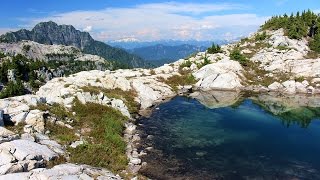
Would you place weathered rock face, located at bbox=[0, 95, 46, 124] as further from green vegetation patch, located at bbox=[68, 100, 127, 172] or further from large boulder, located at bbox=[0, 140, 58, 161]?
large boulder, located at bbox=[0, 140, 58, 161]

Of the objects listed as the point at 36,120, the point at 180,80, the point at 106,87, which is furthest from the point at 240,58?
the point at 36,120

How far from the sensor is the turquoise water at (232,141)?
153 ft

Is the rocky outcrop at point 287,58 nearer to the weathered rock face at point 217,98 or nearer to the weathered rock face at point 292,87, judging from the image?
the weathered rock face at point 292,87

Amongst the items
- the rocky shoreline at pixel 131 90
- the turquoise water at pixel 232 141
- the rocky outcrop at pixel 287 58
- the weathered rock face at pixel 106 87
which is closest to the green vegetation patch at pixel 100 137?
the rocky shoreline at pixel 131 90

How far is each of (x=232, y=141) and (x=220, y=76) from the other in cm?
4833

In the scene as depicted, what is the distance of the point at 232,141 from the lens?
59688 millimetres

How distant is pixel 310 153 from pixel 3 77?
142541mm

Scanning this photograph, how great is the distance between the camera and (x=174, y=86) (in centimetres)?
10325

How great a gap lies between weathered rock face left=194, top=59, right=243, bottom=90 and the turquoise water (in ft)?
51.8

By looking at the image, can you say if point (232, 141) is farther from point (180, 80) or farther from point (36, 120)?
point (180, 80)

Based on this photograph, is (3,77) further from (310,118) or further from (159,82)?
(310,118)

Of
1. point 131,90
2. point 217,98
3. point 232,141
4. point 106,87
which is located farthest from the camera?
point 217,98

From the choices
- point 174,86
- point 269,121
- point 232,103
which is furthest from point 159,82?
point 269,121

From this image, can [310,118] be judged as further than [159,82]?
No
